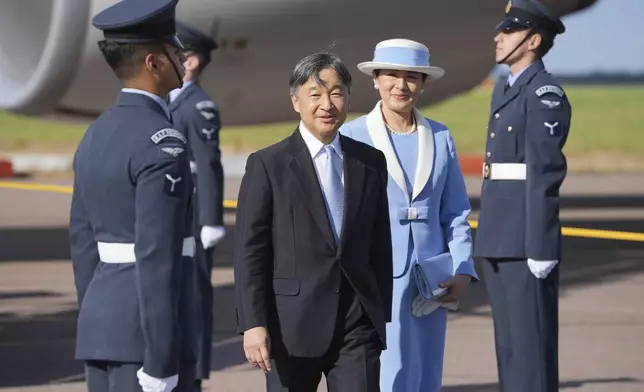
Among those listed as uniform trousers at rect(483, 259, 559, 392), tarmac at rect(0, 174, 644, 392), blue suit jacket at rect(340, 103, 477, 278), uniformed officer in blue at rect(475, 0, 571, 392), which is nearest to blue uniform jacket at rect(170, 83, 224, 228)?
tarmac at rect(0, 174, 644, 392)

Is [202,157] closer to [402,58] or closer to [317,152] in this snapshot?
[402,58]

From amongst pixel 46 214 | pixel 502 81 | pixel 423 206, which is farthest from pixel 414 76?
pixel 46 214

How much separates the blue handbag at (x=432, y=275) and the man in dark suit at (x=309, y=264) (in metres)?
0.77

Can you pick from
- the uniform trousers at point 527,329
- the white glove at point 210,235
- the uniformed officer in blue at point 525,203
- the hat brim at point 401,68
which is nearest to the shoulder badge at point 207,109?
the white glove at point 210,235

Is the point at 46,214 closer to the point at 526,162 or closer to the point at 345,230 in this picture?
the point at 526,162

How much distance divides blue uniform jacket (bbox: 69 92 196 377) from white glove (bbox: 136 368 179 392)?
0.7 inches

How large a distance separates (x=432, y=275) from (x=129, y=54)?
1.58 m

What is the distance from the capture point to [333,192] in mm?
4258

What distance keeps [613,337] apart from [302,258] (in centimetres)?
487

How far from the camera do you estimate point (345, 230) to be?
4203 mm

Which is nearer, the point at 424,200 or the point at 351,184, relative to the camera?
the point at 351,184

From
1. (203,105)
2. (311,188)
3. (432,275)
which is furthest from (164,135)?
(203,105)

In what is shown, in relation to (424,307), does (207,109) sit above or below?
above

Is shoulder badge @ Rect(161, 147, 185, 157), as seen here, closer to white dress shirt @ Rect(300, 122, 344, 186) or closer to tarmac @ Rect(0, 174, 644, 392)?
white dress shirt @ Rect(300, 122, 344, 186)
